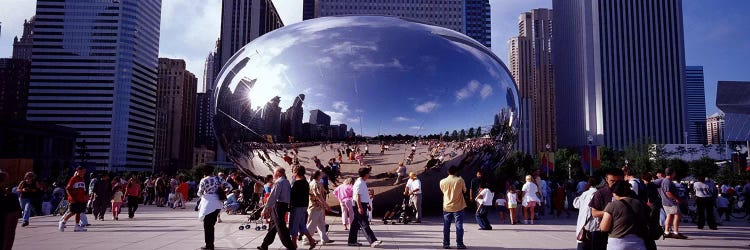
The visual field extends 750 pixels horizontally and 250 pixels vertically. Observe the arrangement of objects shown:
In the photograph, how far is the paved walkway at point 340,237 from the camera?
31.6ft

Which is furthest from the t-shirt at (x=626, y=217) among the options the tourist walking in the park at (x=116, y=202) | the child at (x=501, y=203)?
the tourist walking in the park at (x=116, y=202)

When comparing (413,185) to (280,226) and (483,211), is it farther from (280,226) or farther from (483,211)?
(280,226)

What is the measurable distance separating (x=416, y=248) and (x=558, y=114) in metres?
147

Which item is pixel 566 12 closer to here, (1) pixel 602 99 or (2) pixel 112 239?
(1) pixel 602 99

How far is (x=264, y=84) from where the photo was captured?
38.7 feet

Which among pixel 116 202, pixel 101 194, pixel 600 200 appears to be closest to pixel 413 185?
pixel 600 200

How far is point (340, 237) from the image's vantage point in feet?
35.3

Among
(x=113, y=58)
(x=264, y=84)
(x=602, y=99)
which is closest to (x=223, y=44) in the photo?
(x=113, y=58)

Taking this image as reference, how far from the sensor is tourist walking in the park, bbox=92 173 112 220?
1504cm

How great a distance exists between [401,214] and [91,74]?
531 feet

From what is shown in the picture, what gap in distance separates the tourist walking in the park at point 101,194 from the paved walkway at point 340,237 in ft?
4.04

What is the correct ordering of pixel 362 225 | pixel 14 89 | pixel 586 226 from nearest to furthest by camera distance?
pixel 586 226
pixel 362 225
pixel 14 89

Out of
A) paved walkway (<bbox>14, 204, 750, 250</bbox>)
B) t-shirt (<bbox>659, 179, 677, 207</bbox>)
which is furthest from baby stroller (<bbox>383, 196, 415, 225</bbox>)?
t-shirt (<bbox>659, 179, 677, 207</bbox>)

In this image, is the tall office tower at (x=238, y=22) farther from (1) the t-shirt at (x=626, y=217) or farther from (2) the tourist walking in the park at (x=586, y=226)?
(1) the t-shirt at (x=626, y=217)
